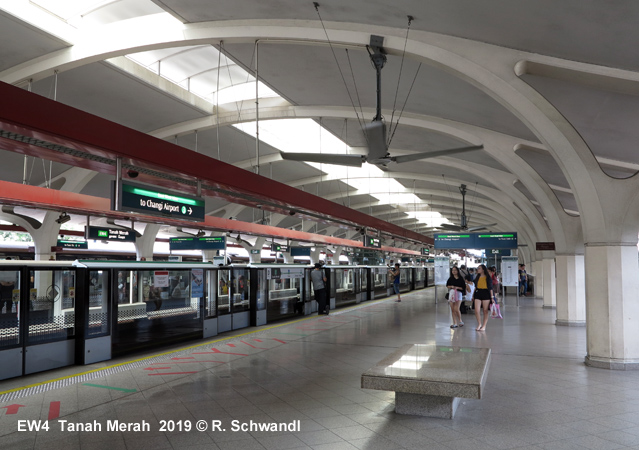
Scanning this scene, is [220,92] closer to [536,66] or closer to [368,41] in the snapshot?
[368,41]

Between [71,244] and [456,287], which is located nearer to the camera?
[456,287]

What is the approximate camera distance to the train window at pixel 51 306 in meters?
8.45

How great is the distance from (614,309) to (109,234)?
573 inches

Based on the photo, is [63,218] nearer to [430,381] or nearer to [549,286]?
[430,381]

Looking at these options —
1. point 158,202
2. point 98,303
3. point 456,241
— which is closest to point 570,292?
point 456,241

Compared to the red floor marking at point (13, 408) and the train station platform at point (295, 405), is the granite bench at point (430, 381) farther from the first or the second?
the red floor marking at point (13, 408)

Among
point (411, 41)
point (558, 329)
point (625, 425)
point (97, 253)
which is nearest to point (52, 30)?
point (411, 41)

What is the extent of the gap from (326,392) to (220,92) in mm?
10546

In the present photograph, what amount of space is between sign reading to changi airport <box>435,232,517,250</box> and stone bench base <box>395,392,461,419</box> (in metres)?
16.8

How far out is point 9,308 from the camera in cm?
805

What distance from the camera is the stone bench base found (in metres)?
5.65

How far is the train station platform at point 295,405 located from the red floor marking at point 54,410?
0.04ft

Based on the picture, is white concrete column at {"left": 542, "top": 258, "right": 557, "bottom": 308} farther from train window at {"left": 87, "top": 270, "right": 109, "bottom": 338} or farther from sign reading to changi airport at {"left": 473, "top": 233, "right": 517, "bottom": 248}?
train window at {"left": 87, "top": 270, "right": 109, "bottom": 338}

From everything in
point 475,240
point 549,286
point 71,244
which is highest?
point 475,240
